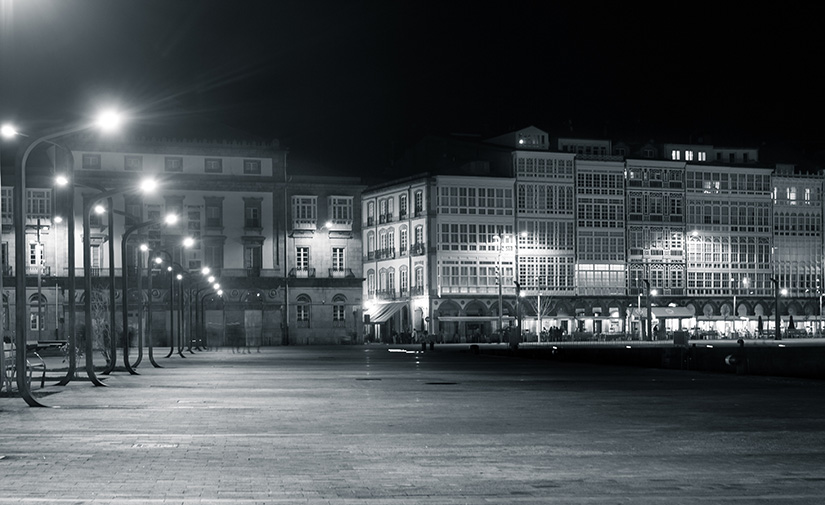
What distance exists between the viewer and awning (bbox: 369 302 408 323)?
11806 centimetres

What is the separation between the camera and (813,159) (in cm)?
14050

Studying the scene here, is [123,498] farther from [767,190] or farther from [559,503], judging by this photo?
[767,190]

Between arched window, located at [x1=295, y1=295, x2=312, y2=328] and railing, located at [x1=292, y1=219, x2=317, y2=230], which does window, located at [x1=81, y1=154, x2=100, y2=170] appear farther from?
arched window, located at [x1=295, y1=295, x2=312, y2=328]

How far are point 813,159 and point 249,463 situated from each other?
134 metres

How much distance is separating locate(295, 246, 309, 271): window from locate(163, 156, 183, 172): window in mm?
12524

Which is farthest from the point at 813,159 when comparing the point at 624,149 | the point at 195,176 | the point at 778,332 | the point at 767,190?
the point at 195,176

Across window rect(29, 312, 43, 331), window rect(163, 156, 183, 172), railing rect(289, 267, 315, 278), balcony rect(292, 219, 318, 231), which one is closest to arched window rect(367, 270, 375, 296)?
railing rect(289, 267, 315, 278)

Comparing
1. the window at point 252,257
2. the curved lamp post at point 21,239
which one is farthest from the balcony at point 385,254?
the curved lamp post at point 21,239

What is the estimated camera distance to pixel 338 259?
114188 mm

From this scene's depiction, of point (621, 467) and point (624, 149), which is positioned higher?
point (624, 149)

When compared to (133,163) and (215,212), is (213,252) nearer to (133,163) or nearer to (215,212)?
(215,212)

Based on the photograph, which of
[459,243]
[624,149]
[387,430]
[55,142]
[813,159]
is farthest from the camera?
[813,159]

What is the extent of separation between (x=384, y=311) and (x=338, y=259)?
874 centimetres

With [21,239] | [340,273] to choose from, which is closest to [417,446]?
[21,239]
